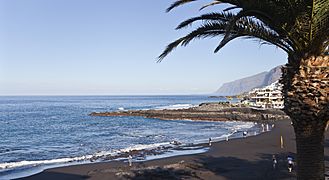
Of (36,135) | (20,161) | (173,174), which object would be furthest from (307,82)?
(36,135)

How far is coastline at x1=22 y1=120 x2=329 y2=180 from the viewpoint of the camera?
16719 millimetres

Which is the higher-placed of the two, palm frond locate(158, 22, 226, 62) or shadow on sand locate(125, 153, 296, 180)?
palm frond locate(158, 22, 226, 62)

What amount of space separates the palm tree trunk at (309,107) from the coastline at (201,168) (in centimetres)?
946

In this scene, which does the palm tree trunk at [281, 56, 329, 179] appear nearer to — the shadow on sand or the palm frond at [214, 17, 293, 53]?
the palm frond at [214, 17, 293, 53]

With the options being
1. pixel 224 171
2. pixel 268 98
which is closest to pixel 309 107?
pixel 224 171

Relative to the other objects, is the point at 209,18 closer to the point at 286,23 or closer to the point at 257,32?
the point at 257,32

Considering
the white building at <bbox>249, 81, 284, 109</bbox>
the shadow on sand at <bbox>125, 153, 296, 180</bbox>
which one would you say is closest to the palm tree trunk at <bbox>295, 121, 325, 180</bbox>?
the shadow on sand at <bbox>125, 153, 296, 180</bbox>

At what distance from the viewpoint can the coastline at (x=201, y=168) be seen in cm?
1672

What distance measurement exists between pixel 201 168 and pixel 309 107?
42.2 feet

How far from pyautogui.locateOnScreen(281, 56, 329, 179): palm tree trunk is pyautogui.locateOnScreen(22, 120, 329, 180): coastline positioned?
31.1 ft

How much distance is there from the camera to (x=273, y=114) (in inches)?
2280

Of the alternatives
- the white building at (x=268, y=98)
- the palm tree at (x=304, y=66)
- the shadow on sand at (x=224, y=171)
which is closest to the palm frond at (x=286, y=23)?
the palm tree at (x=304, y=66)

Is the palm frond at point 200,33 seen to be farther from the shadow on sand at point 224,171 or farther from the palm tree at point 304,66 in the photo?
the shadow on sand at point 224,171

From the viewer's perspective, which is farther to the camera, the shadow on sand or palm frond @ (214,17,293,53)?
the shadow on sand
